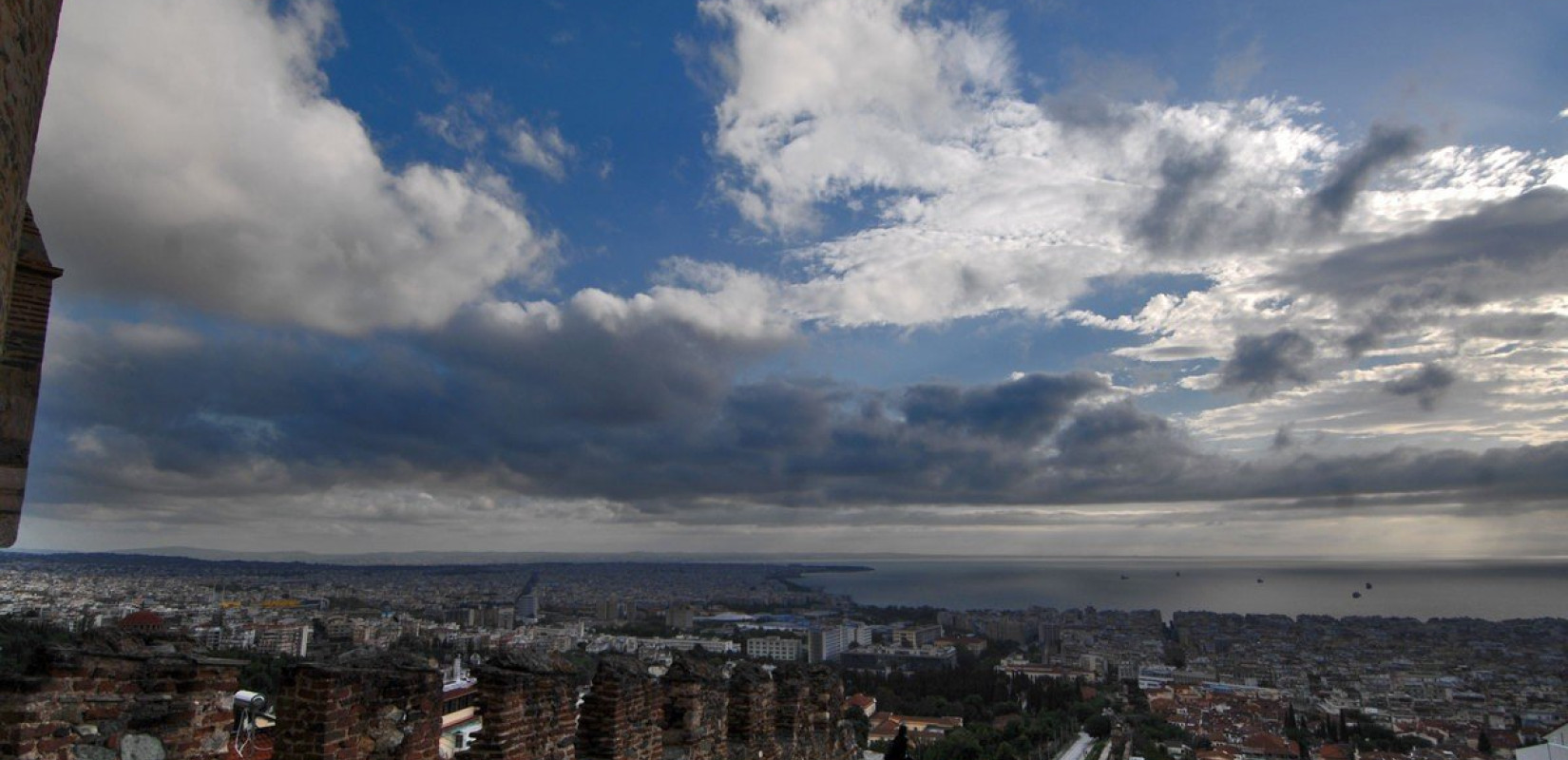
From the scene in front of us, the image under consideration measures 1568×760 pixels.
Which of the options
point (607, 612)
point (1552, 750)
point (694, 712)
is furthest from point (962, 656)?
point (694, 712)

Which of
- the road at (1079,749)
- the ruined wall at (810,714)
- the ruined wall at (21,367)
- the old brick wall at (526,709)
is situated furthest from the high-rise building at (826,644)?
the old brick wall at (526,709)

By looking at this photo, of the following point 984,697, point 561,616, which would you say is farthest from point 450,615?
point 984,697

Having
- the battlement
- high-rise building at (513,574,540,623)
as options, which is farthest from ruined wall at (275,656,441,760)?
high-rise building at (513,574,540,623)

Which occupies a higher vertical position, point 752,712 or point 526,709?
point 526,709

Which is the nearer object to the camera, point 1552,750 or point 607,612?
point 1552,750

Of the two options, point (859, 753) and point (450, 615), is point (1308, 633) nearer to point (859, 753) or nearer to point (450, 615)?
point (450, 615)

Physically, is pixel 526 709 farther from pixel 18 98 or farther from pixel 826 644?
pixel 826 644

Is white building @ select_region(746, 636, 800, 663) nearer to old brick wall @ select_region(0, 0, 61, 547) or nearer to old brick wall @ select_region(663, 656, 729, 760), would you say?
old brick wall @ select_region(663, 656, 729, 760)
